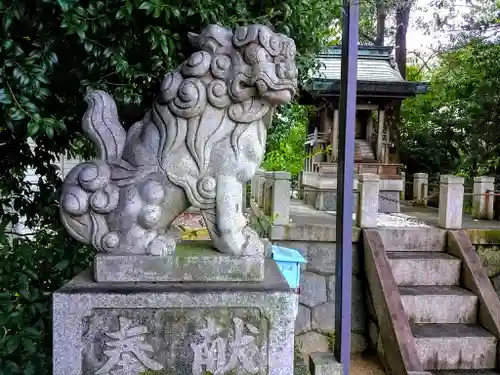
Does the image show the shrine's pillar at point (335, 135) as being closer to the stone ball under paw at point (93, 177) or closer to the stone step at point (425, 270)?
the stone step at point (425, 270)

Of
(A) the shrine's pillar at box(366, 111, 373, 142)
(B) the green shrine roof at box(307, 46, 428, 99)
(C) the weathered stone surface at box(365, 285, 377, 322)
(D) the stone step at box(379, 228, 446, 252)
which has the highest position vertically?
(B) the green shrine roof at box(307, 46, 428, 99)

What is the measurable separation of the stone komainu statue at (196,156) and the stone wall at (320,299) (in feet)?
13.2

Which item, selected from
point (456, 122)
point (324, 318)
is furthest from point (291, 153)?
point (456, 122)

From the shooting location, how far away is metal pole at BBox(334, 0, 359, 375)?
330cm

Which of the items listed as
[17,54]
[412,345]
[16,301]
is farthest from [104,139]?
[412,345]

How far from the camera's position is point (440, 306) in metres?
5.69

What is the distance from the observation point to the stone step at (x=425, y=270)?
6.00 metres

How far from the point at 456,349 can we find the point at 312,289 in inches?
72.3

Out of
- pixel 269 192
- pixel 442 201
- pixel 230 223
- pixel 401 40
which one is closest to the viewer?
pixel 230 223

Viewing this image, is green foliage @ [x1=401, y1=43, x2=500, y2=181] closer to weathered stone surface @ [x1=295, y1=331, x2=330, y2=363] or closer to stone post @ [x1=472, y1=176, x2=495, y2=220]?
stone post @ [x1=472, y1=176, x2=495, y2=220]

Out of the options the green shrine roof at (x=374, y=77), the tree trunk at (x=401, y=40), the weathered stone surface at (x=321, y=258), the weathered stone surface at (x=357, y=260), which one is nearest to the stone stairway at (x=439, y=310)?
the weathered stone surface at (x=357, y=260)

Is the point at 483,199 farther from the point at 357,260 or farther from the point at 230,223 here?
the point at 230,223

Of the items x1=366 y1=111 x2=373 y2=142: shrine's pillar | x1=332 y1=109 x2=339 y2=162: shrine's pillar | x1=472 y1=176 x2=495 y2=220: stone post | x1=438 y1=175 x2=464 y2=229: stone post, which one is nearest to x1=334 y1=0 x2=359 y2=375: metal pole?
x1=438 y1=175 x2=464 y2=229: stone post

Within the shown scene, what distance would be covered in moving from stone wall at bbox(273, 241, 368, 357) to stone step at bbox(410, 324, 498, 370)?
0.94m
